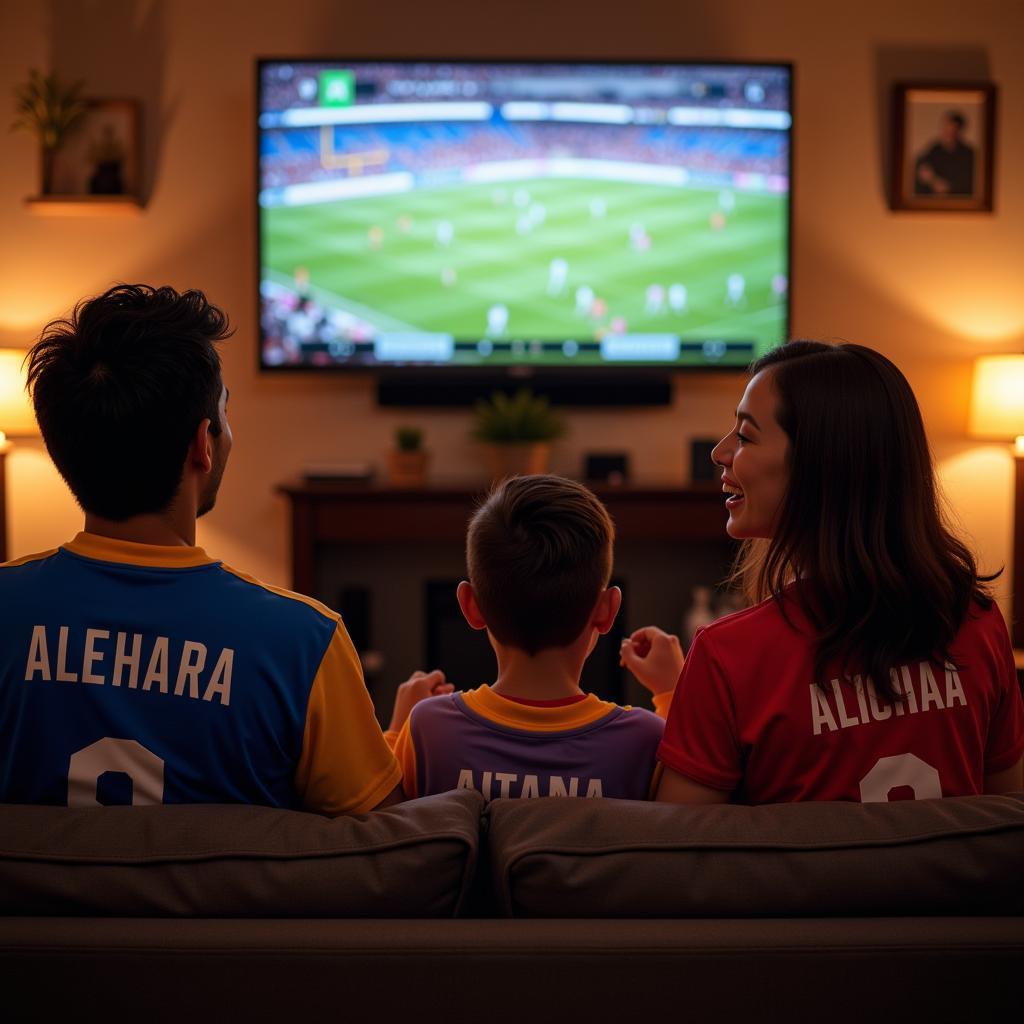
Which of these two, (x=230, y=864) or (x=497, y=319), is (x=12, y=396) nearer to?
(x=497, y=319)

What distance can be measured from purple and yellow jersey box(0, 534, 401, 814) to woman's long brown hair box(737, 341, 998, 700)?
54cm

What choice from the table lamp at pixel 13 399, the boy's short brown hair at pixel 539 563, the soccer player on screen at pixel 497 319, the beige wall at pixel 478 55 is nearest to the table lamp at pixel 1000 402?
the beige wall at pixel 478 55

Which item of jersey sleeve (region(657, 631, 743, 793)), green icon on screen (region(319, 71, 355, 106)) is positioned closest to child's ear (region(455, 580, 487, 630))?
jersey sleeve (region(657, 631, 743, 793))

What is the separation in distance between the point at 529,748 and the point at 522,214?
2.97m

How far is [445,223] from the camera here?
393 centimetres

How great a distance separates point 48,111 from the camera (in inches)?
151

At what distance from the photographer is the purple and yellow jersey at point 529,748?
49.7 inches

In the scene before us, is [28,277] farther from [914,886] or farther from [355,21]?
[914,886]

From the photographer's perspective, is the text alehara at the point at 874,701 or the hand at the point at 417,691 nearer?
the text alehara at the point at 874,701

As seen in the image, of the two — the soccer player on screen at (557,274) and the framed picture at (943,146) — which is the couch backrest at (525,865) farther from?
the framed picture at (943,146)

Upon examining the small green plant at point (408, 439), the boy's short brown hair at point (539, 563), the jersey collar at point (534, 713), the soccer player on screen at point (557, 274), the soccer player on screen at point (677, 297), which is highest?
the soccer player on screen at point (557, 274)

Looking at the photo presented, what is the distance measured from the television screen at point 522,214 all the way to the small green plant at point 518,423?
189 mm

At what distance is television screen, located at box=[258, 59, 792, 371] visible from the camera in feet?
12.6

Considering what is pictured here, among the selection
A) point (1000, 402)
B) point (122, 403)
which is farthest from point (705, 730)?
point (1000, 402)
